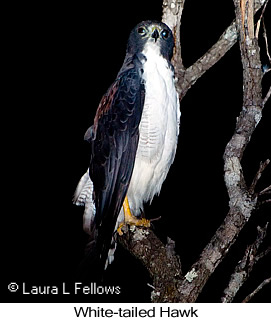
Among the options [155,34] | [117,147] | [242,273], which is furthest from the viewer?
[155,34]

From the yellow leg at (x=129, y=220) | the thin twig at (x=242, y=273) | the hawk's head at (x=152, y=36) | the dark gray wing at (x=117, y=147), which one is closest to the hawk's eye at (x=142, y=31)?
the hawk's head at (x=152, y=36)

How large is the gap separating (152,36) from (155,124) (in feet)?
1.93

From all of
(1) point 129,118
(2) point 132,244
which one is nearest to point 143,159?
(1) point 129,118

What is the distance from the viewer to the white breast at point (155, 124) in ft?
9.20

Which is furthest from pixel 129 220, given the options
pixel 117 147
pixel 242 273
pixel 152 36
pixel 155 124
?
pixel 152 36

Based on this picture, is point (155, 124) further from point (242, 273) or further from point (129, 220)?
point (242, 273)

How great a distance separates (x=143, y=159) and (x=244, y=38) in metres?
0.97

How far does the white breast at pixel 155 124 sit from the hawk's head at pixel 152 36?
4 cm

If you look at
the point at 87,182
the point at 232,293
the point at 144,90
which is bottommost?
the point at 232,293

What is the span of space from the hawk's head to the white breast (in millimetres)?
38

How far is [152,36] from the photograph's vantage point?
9.53 ft

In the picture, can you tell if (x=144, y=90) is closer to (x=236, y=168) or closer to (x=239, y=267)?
(x=236, y=168)

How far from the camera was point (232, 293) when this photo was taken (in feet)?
7.75

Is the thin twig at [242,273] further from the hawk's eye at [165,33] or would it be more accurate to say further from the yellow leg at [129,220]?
the hawk's eye at [165,33]
